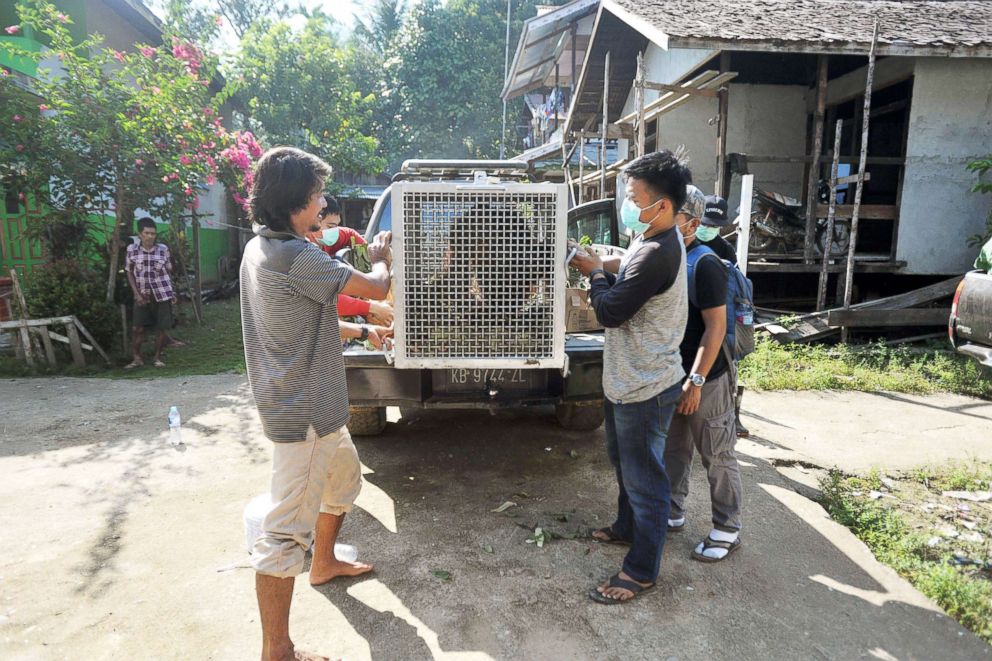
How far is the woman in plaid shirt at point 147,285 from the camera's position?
7.42 meters

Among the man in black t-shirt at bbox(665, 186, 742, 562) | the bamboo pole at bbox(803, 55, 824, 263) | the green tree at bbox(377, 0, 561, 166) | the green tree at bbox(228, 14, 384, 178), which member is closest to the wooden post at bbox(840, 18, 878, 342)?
the bamboo pole at bbox(803, 55, 824, 263)

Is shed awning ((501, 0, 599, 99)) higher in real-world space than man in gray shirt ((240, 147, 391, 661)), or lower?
higher

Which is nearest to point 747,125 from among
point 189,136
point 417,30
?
point 189,136

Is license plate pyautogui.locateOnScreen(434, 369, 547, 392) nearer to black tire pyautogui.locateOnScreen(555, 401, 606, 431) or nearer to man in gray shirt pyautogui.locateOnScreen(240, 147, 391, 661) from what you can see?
black tire pyautogui.locateOnScreen(555, 401, 606, 431)

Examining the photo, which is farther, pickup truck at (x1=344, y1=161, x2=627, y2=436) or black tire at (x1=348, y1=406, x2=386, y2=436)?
black tire at (x1=348, y1=406, x2=386, y2=436)

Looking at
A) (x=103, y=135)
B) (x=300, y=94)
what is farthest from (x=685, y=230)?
(x=300, y=94)

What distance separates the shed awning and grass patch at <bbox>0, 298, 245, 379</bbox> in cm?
880

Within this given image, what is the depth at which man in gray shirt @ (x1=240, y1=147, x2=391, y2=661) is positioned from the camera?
2258mm

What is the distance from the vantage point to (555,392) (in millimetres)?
3725

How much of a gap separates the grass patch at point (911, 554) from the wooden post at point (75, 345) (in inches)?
297

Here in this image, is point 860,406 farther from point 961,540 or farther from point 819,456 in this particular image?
point 961,540

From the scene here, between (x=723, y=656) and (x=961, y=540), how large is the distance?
186 cm

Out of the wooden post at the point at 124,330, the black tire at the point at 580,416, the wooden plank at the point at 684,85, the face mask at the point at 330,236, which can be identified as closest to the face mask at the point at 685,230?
the black tire at the point at 580,416

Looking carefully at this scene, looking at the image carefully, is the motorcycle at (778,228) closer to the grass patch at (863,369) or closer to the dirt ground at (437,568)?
the grass patch at (863,369)
